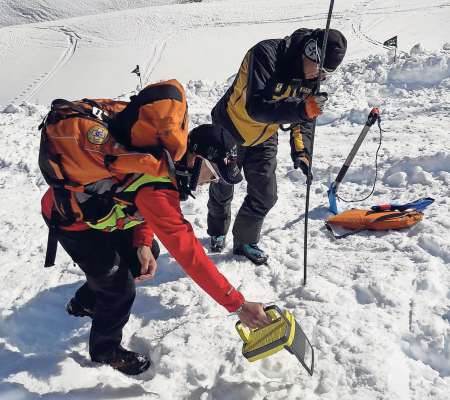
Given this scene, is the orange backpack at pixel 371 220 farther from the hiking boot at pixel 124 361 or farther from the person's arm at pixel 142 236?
the hiking boot at pixel 124 361

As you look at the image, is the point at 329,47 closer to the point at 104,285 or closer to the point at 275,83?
the point at 275,83

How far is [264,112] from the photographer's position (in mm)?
3738

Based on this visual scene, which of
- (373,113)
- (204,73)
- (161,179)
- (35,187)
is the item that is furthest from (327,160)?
(204,73)

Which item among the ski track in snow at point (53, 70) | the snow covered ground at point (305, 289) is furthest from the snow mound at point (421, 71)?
the ski track in snow at point (53, 70)

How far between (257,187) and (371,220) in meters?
1.32

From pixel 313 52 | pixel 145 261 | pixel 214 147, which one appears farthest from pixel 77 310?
pixel 313 52

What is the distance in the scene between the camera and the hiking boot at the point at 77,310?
3953 mm

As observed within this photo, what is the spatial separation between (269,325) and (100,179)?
125 cm

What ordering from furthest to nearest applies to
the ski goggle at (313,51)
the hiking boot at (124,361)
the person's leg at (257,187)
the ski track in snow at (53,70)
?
the ski track in snow at (53,70)
the person's leg at (257,187)
the ski goggle at (313,51)
the hiking boot at (124,361)

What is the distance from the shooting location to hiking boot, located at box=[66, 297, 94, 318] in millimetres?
3953

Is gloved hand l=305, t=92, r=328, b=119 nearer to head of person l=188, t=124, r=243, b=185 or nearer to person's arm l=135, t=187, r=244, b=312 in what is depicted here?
head of person l=188, t=124, r=243, b=185

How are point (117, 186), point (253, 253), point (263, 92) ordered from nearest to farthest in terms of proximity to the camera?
point (117, 186), point (263, 92), point (253, 253)

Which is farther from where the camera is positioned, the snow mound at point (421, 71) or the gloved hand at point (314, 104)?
the snow mound at point (421, 71)

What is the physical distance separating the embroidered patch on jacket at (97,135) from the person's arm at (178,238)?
0.34 m
